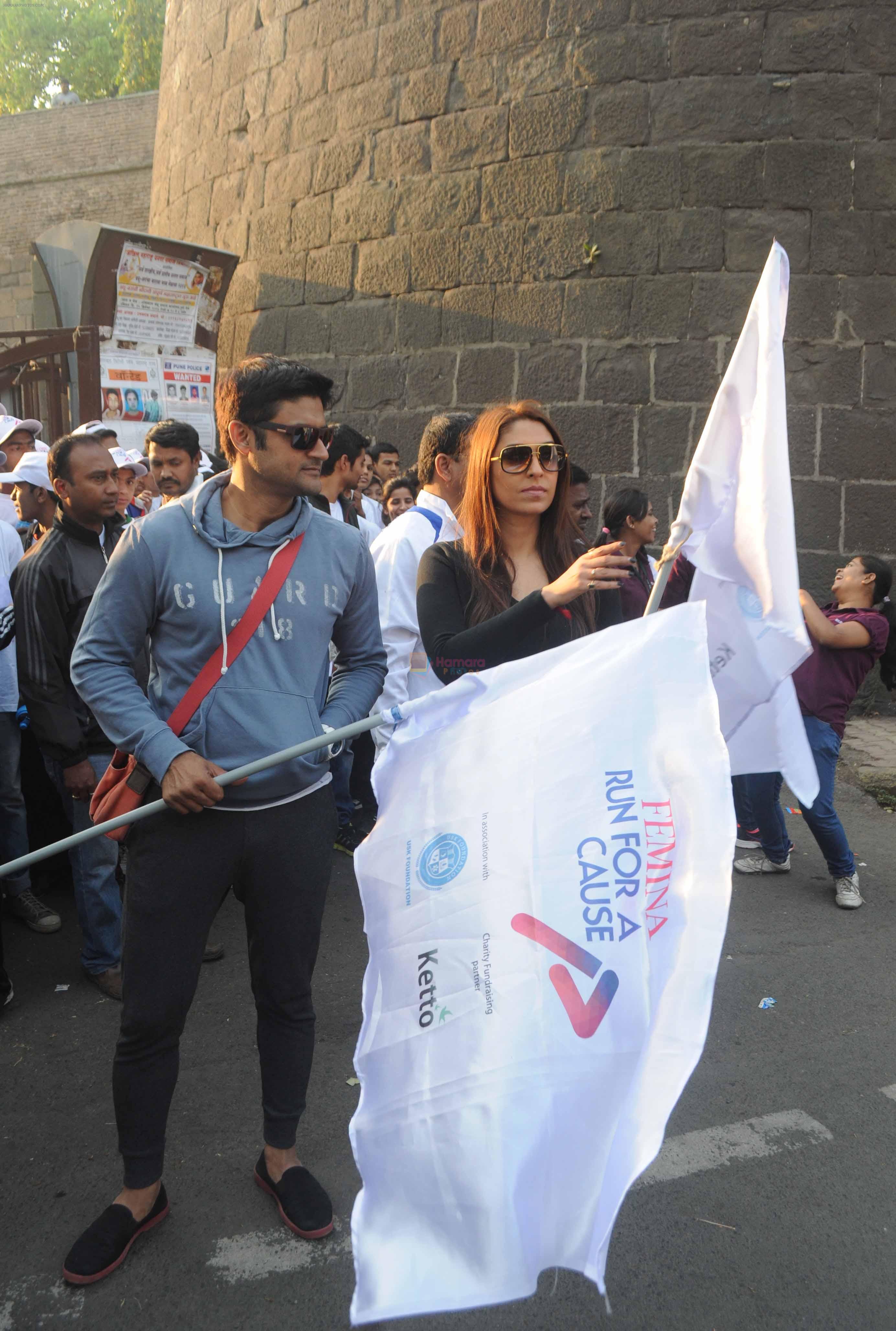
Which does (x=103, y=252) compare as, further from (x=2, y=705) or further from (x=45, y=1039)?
(x=45, y=1039)

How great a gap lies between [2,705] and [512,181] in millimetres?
6240

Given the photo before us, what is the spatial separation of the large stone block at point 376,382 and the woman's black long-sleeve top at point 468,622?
6.83 metres

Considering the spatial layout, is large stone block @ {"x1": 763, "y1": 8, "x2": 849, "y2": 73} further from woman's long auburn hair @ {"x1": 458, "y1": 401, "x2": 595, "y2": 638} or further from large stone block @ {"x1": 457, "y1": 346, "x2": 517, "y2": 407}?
woman's long auburn hair @ {"x1": 458, "y1": 401, "x2": 595, "y2": 638}

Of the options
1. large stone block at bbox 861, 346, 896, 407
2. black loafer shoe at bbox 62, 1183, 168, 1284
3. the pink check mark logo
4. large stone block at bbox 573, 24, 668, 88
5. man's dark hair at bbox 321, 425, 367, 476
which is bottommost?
black loafer shoe at bbox 62, 1183, 168, 1284

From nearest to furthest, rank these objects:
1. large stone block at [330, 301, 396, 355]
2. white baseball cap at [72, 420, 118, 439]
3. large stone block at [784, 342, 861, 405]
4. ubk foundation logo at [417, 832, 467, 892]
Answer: ubk foundation logo at [417, 832, 467, 892]
white baseball cap at [72, 420, 118, 439]
large stone block at [784, 342, 861, 405]
large stone block at [330, 301, 396, 355]

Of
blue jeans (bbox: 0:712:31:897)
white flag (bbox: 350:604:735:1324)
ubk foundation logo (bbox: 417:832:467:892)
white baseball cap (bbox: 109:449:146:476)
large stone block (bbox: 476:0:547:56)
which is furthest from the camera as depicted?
large stone block (bbox: 476:0:547:56)

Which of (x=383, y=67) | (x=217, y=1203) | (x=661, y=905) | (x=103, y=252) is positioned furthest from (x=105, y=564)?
(x=383, y=67)

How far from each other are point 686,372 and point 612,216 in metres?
1.33

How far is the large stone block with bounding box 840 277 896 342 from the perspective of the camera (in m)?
8.05

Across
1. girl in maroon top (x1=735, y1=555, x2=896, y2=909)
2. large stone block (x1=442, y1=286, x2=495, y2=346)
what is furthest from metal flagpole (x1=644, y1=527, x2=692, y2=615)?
large stone block (x1=442, y1=286, x2=495, y2=346)

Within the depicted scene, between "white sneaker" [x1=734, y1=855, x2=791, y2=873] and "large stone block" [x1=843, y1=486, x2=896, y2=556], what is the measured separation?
12.3 feet

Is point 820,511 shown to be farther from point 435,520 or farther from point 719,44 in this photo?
point 435,520

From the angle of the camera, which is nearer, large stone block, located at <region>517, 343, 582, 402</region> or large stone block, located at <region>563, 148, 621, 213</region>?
large stone block, located at <region>563, 148, 621, 213</region>

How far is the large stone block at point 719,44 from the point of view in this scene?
8.00m
